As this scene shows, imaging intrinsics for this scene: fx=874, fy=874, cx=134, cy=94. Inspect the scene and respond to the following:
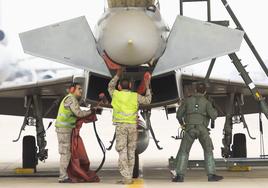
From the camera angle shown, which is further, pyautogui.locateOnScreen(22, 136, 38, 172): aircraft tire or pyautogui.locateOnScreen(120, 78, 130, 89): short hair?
pyautogui.locateOnScreen(22, 136, 38, 172): aircraft tire

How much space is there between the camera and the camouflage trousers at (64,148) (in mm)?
14898

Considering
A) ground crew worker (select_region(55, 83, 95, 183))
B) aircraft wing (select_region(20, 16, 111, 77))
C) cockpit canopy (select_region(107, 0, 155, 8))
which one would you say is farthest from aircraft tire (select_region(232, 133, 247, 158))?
aircraft wing (select_region(20, 16, 111, 77))

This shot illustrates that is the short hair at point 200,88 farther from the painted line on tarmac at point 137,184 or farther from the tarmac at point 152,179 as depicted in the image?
the painted line on tarmac at point 137,184

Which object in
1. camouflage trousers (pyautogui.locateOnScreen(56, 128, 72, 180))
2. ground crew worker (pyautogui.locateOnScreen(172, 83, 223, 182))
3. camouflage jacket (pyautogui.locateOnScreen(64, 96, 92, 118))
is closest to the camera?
ground crew worker (pyautogui.locateOnScreen(172, 83, 223, 182))

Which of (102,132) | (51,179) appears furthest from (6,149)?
(51,179)

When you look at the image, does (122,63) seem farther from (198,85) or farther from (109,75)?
(198,85)

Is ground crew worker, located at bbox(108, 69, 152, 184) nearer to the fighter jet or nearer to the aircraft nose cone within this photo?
the fighter jet

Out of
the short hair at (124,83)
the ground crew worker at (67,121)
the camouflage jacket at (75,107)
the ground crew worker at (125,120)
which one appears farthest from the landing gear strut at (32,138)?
the short hair at (124,83)

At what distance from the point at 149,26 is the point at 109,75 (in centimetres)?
110

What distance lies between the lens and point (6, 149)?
30188 mm

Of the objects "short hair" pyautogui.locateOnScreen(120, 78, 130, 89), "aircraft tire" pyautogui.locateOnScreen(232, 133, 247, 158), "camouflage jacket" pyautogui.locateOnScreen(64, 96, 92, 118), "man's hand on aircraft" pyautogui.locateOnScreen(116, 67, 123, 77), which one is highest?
"man's hand on aircraft" pyautogui.locateOnScreen(116, 67, 123, 77)

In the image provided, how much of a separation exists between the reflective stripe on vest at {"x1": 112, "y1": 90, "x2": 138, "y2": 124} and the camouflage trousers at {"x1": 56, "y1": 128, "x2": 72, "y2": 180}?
112cm

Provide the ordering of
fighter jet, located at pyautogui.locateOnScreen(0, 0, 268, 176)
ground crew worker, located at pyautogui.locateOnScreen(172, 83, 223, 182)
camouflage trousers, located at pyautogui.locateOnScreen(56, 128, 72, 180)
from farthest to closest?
camouflage trousers, located at pyautogui.locateOnScreen(56, 128, 72, 180)
ground crew worker, located at pyautogui.locateOnScreen(172, 83, 223, 182)
fighter jet, located at pyautogui.locateOnScreen(0, 0, 268, 176)

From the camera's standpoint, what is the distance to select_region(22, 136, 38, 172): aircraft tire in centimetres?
1855
